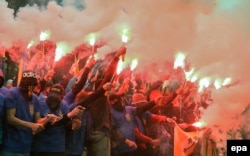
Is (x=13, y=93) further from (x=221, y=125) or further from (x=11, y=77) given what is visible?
(x=221, y=125)

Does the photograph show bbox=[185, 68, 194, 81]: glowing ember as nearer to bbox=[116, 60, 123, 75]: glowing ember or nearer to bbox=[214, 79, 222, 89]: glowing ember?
bbox=[214, 79, 222, 89]: glowing ember

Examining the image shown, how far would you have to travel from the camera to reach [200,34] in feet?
16.9

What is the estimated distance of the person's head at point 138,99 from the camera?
5020mm

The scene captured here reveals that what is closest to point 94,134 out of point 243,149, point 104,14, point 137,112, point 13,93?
point 137,112

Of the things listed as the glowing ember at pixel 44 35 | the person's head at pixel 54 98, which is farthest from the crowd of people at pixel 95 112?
the glowing ember at pixel 44 35

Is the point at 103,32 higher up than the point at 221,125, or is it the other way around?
the point at 103,32

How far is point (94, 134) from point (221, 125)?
1282mm

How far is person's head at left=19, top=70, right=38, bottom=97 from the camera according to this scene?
4.63 meters

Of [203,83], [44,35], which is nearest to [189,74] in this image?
[203,83]

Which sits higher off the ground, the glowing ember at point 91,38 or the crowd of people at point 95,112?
the glowing ember at point 91,38

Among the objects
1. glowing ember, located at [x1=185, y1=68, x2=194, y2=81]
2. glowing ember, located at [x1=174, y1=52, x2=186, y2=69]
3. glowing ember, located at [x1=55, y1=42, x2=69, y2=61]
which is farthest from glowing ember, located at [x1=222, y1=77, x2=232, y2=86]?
glowing ember, located at [x1=55, y1=42, x2=69, y2=61]

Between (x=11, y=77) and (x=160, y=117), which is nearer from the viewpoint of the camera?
(x=11, y=77)

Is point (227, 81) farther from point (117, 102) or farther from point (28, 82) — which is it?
point (28, 82)

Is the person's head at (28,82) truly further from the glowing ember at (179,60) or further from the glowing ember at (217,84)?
the glowing ember at (217,84)
